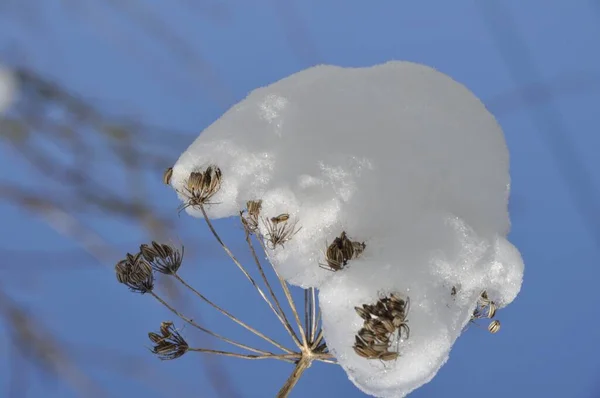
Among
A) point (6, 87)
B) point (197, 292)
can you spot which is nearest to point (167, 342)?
point (197, 292)

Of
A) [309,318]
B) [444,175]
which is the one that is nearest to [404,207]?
[444,175]

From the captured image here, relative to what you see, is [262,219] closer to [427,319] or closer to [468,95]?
[427,319]

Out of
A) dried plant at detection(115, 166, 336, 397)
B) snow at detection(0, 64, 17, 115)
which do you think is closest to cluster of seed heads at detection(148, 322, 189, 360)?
dried plant at detection(115, 166, 336, 397)

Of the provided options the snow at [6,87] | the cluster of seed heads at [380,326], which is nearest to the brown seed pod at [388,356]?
the cluster of seed heads at [380,326]

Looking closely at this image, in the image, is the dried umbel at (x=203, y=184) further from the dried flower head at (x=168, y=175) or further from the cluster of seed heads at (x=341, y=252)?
the cluster of seed heads at (x=341, y=252)

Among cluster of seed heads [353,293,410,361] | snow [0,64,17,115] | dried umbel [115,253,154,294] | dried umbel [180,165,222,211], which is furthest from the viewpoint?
snow [0,64,17,115]

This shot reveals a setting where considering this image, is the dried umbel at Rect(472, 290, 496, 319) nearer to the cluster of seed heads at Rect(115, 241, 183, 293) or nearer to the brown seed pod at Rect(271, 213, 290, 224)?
the brown seed pod at Rect(271, 213, 290, 224)

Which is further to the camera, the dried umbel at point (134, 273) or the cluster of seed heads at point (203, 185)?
the dried umbel at point (134, 273)

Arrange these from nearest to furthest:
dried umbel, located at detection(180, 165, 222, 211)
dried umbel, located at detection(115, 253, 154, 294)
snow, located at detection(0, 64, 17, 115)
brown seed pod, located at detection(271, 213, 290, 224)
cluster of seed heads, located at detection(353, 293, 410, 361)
→ cluster of seed heads, located at detection(353, 293, 410, 361) < brown seed pod, located at detection(271, 213, 290, 224) < dried umbel, located at detection(180, 165, 222, 211) < dried umbel, located at detection(115, 253, 154, 294) < snow, located at detection(0, 64, 17, 115)
